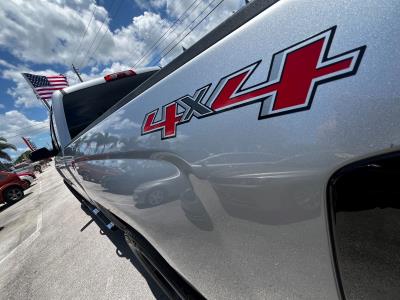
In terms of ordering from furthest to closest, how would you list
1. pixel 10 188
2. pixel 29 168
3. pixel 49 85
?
1. pixel 29 168
2. pixel 49 85
3. pixel 10 188

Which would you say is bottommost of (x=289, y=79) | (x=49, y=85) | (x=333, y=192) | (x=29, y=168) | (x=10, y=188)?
(x=29, y=168)

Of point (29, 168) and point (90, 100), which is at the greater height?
point (90, 100)

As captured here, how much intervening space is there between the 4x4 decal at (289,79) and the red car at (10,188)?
49.5 feet

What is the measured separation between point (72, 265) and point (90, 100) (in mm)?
2413

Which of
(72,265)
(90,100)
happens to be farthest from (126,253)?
(90,100)

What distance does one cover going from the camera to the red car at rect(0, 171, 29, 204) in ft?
40.2

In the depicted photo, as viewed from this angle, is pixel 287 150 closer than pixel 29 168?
Yes

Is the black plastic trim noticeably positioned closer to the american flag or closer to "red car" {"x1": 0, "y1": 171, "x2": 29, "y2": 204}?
the american flag

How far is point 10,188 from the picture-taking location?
12.6m

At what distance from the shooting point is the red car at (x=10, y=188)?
12250mm

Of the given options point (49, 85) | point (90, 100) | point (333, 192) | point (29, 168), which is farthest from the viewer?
point (29, 168)

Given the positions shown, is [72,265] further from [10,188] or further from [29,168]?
[29,168]

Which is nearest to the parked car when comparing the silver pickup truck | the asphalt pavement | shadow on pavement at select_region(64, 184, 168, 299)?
the asphalt pavement

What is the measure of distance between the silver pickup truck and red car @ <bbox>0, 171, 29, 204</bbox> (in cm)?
1467
